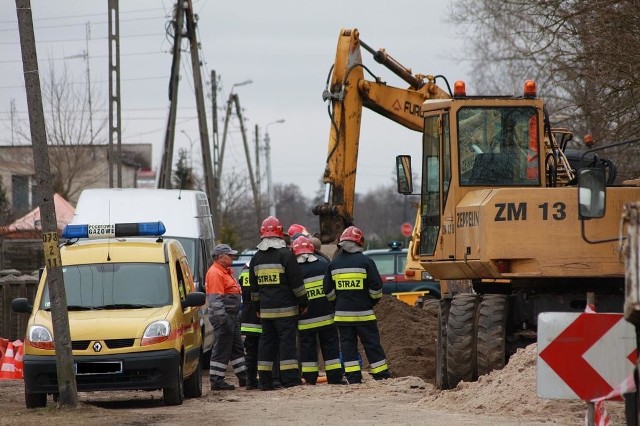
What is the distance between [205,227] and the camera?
878 inches

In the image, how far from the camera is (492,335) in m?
14.0

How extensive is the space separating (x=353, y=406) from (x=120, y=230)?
4.41m

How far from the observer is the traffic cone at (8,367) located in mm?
19266

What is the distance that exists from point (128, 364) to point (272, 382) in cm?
333

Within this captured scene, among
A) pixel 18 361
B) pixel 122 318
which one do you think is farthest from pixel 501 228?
pixel 18 361

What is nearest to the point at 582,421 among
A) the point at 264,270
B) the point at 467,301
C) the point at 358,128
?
the point at 467,301

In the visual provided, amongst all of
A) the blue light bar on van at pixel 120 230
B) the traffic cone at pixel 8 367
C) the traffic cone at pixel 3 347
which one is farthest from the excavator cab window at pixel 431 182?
the traffic cone at pixel 3 347

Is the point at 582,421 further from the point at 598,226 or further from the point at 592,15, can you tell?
the point at 592,15

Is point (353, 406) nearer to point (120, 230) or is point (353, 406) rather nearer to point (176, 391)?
point (176, 391)

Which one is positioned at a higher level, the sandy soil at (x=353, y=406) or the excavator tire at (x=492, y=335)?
the excavator tire at (x=492, y=335)

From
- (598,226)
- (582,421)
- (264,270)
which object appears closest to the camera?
(582,421)

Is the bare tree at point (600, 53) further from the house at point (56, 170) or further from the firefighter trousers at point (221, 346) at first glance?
the house at point (56, 170)

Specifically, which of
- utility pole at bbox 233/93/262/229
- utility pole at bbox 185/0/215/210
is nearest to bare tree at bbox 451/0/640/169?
utility pole at bbox 185/0/215/210

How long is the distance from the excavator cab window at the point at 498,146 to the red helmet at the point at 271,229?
332 cm
